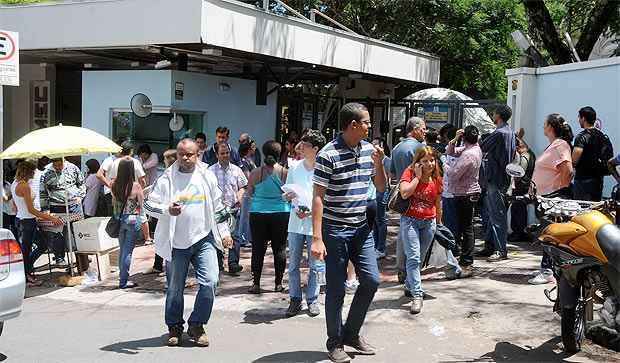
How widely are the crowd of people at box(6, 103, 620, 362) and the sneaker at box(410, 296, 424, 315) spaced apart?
0.04 feet

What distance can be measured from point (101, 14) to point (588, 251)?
9132 millimetres

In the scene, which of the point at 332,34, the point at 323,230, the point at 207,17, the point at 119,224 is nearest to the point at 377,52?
the point at 332,34

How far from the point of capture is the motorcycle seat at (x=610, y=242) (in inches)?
183

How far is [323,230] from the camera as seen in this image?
209 inches

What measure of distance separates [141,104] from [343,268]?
7972 mm

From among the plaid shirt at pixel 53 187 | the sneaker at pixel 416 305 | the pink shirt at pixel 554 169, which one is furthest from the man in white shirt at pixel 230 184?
the pink shirt at pixel 554 169

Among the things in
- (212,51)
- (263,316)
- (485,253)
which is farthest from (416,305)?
(212,51)

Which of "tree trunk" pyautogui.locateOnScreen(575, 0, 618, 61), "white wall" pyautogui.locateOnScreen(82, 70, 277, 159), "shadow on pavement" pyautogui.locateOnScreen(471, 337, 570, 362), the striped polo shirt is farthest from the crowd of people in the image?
"tree trunk" pyautogui.locateOnScreen(575, 0, 618, 61)

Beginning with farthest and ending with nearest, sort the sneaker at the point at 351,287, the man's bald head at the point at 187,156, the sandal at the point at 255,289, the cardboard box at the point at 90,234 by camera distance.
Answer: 1. the cardboard box at the point at 90,234
2. the sandal at the point at 255,289
3. the sneaker at the point at 351,287
4. the man's bald head at the point at 187,156

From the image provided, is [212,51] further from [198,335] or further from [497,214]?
[198,335]

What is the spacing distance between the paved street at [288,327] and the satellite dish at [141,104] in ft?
14.9

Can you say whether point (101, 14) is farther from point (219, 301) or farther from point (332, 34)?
point (219, 301)

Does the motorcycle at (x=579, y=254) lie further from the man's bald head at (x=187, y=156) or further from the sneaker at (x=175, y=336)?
the sneaker at (x=175, y=336)

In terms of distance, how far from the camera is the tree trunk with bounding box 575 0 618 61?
14562 mm
